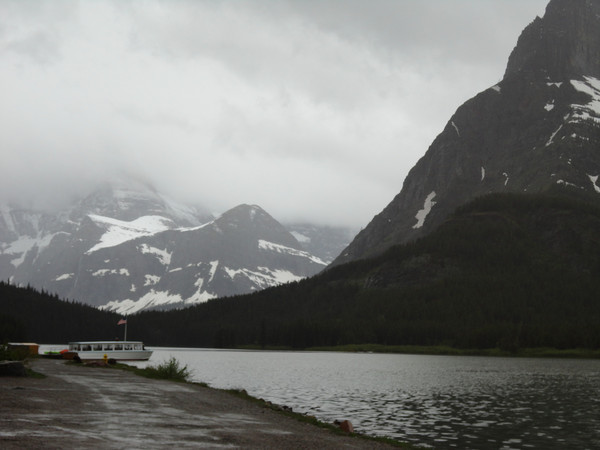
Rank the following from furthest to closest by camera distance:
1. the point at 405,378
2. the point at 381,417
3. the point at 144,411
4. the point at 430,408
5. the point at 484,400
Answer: the point at 405,378, the point at 484,400, the point at 430,408, the point at 381,417, the point at 144,411

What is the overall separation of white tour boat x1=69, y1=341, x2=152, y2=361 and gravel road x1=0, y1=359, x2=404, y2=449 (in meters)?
104

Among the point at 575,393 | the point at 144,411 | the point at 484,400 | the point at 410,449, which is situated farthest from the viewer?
the point at 575,393

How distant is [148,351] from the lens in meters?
186

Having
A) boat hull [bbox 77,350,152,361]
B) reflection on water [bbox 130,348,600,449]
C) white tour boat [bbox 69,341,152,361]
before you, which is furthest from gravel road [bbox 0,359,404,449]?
boat hull [bbox 77,350,152,361]

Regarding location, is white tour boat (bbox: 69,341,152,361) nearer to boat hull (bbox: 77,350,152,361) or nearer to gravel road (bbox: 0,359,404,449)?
boat hull (bbox: 77,350,152,361)

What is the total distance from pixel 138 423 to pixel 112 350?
141579 mm

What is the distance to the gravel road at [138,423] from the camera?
31719 millimetres

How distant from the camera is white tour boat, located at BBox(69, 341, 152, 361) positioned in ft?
525

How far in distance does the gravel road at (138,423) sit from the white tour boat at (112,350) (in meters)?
104

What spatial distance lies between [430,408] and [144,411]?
34.9 m

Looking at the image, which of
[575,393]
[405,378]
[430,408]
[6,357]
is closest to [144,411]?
[430,408]

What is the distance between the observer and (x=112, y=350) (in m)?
173

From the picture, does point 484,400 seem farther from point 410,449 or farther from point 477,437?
point 410,449

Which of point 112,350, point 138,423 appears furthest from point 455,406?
point 112,350
